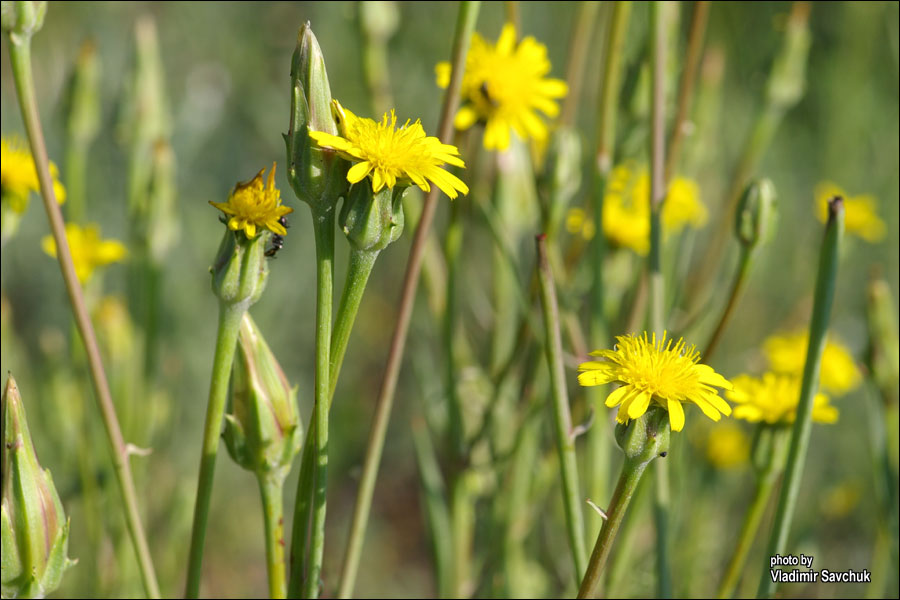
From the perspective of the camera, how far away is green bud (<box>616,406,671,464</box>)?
0.57 m

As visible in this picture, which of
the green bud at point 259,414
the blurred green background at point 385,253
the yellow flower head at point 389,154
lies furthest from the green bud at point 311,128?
the blurred green background at point 385,253

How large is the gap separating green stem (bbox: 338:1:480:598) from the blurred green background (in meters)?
0.51

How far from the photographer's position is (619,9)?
0.93 metres

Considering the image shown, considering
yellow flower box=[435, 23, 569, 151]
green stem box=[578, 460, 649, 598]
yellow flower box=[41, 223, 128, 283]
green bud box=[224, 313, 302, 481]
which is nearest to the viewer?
green stem box=[578, 460, 649, 598]

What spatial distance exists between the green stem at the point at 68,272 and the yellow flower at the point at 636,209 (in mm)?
680

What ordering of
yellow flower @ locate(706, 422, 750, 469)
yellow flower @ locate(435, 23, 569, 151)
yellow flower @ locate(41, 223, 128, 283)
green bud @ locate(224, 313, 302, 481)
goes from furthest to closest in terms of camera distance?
yellow flower @ locate(706, 422, 750, 469) → yellow flower @ locate(41, 223, 128, 283) → yellow flower @ locate(435, 23, 569, 151) → green bud @ locate(224, 313, 302, 481)

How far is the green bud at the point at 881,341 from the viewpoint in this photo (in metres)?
0.91

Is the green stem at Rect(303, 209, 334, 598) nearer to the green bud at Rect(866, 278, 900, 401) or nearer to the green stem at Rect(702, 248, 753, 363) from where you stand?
the green stem at Rect(702, 248, 753, 363)

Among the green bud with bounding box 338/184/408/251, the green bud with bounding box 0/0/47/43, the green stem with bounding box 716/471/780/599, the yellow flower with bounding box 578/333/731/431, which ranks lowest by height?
the green stem with bounding box 716/471/780/599

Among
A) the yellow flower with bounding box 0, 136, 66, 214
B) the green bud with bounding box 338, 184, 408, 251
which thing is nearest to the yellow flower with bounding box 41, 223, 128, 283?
the yellow flower with bounding box 0, 136, 66, 214

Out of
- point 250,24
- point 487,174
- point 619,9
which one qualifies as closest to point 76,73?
point 487,174

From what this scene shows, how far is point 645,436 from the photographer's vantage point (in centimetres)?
58

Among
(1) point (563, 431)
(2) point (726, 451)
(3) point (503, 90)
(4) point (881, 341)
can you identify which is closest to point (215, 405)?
(1) point (563, 431)

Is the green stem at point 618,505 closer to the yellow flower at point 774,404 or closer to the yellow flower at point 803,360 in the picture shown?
the yellow flower at point 774,404
